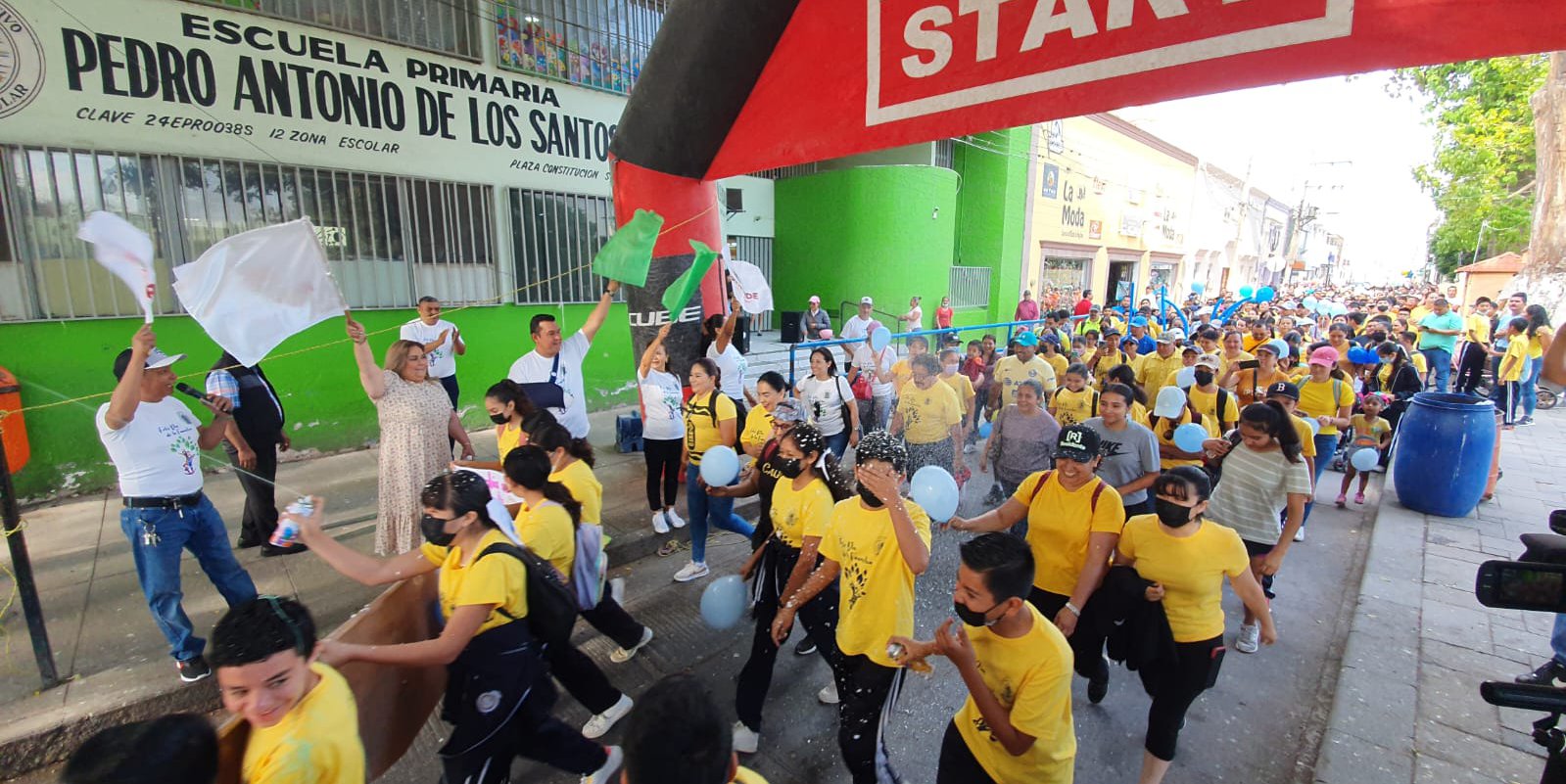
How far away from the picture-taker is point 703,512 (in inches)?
189

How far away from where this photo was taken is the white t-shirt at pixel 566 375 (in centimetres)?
485

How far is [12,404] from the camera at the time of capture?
558 centimetres

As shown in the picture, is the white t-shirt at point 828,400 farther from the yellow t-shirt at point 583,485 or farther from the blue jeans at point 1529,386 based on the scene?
the blue jeans at point 1529,386

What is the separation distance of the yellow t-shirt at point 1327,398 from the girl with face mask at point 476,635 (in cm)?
666

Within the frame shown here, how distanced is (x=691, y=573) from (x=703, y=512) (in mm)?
490

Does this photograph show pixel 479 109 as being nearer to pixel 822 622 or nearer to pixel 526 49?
pixel 526 49

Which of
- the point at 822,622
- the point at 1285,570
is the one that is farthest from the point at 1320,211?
the point at 822,622

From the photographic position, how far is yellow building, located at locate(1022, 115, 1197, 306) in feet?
63.5

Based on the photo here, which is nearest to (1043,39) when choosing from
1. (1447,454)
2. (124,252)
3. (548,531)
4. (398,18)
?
(548,531)

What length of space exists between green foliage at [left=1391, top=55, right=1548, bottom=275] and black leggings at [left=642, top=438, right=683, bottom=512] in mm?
19509

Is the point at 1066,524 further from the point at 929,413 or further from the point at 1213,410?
the point at 1213,410

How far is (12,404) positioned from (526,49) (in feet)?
20.1

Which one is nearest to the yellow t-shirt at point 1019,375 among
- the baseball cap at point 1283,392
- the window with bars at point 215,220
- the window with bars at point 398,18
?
the baseball cap at point 1283,392

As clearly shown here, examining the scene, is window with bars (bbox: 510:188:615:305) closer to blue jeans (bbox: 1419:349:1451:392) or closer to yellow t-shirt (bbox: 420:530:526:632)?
yellow t-shirt (bbox: 420:530:526:632)
